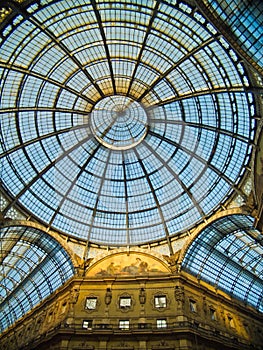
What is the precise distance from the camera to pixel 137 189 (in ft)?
157

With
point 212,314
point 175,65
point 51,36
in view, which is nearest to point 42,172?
point 51,36

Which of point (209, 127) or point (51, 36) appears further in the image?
point (209, 127)

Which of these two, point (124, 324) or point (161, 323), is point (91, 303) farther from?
point (161, 323)

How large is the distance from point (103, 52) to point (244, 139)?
1909 cm

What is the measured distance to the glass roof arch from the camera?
42688 millimetres

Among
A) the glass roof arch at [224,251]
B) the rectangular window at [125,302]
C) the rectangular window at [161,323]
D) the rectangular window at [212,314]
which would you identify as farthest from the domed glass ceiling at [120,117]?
the rectangular window at [161,323]

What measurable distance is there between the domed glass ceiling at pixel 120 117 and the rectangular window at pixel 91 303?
8886mm

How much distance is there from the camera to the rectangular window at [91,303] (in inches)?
1480

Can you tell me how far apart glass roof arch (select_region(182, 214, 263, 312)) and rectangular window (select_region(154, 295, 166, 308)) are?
5.81 m

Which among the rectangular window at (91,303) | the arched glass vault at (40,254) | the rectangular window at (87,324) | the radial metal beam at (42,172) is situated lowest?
the rectangular window at (87,324)

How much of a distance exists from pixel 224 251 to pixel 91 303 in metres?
21.4

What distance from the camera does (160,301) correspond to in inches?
1486

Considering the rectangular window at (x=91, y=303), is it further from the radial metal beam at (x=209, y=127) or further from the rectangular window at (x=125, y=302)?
the radial metal beam at (x=209, y=127)

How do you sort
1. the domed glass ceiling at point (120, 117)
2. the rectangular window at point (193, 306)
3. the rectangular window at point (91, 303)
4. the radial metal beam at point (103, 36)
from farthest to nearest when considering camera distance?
1. the rectangular window at point (193, 306)
2. the rectangular window at point (91, 303)
3. the domed glass ceiling at point (120, 117)
4. the radial metal beam at point (103, 36)
